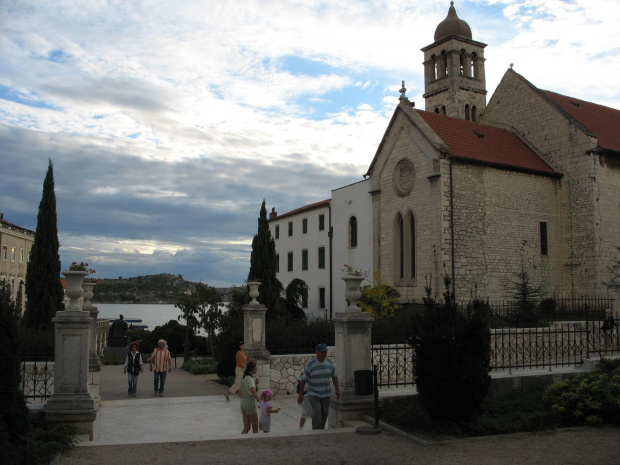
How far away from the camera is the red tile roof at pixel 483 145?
27.8 meters

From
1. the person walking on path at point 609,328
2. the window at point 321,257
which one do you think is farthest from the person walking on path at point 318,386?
the window at point 321,257

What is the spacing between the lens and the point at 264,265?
83.1 ft

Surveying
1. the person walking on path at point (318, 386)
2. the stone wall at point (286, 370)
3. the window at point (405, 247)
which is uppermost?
the window at point (405, 247)

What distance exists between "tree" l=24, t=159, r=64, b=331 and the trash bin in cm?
1683

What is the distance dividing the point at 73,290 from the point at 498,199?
23046mm

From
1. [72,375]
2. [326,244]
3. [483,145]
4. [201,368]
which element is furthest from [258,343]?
[326,244]

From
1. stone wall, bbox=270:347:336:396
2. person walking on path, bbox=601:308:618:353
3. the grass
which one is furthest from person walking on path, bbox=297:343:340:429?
person walking on path, bbox=601:308:618:353

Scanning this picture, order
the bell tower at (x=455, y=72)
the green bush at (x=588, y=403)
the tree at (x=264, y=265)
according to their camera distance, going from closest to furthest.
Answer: the green bush at (x=588, y=403)
the tree at (x=264, y=265)
the bell tower at (x=455, y=72)

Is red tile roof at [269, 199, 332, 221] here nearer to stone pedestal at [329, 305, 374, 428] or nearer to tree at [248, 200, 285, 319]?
tree at [248, 200, 285, 319]

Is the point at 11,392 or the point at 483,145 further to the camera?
the point at 483,145

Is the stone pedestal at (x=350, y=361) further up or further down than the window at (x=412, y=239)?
further down

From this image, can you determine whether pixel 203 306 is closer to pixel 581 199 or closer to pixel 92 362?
pixel 92 362

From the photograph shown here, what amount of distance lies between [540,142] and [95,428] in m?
27.9

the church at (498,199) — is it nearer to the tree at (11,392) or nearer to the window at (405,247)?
the window at (405,247)
